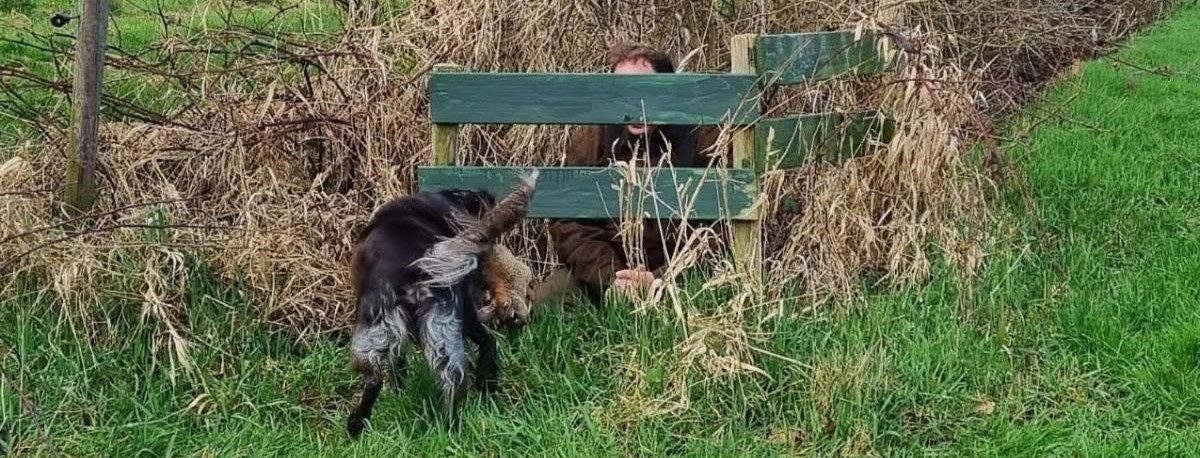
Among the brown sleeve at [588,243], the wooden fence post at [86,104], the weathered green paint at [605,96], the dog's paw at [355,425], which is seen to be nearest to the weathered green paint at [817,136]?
the weathered green paint at [605,96]

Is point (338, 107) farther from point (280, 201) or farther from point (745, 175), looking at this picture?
point (745, 175)

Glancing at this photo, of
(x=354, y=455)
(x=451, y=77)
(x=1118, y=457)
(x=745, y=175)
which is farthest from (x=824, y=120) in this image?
(x=354, y=455)

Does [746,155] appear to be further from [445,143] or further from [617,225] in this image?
[445,143]

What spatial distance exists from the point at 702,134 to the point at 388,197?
1511 millimetres

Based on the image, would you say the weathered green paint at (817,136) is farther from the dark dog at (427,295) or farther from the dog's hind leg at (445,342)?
the dog's hind leg at (445,342)

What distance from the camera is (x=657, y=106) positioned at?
4.41 metres

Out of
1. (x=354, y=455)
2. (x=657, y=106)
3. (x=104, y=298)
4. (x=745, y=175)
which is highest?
(x=657, y=106)

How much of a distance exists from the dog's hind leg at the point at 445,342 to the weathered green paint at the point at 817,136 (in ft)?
4.80

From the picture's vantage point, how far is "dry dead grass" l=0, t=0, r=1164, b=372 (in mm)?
4461

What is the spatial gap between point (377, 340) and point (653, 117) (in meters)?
1.46

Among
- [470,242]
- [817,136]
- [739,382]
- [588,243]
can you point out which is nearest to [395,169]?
[588,243]

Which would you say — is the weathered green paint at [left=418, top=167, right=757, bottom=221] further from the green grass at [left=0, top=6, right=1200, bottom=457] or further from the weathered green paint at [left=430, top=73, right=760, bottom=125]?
the green grass at [left=0, top=6, right=1200, bottom=457]

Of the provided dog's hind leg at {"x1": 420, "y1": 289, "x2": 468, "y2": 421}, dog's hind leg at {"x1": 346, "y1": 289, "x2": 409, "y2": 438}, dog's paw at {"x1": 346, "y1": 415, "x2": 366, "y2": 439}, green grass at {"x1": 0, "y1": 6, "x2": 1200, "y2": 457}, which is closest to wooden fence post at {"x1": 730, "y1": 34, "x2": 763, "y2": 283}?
green grass at {"x1": 0, "y1": 6, "x2": 1200, "y2": 457}

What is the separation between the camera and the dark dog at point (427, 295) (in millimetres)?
3646
